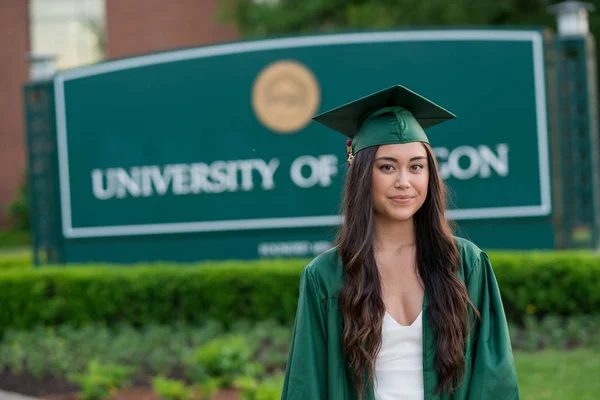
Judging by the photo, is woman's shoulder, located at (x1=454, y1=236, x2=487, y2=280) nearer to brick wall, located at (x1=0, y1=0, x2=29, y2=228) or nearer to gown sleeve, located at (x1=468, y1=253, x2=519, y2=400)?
gown sleeve, located at (x1=468, y1=253, x2=519, y2=400)

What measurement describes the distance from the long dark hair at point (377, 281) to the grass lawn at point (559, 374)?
9.84 feet

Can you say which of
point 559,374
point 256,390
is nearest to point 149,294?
point 256,390

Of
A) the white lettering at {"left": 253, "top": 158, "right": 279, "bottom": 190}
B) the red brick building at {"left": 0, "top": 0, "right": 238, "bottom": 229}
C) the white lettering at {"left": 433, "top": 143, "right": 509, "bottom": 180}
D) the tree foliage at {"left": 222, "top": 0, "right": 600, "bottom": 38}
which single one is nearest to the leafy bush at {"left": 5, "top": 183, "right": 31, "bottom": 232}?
the red brick building at {"left": 0, "top": 0, "right": 238, "bottom": 229}

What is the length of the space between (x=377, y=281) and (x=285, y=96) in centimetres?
607

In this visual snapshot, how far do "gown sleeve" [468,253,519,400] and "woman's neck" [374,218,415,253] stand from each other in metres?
0.22

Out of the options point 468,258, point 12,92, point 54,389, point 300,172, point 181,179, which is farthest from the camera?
point 12,92

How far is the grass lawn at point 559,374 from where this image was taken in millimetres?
5168

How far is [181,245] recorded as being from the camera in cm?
854

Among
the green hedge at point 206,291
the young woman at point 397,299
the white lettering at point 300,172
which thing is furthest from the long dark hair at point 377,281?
the white lettering at point 300,172

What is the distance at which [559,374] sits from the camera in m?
5.57

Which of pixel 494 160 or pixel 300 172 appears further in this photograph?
pixel 300 172

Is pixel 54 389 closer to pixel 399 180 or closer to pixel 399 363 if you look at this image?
pixel 399 363

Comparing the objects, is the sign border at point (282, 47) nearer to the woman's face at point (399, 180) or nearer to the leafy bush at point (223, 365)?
the leafy bush at point (223, 365)

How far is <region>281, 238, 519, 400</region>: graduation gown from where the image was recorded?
92.5 inches
